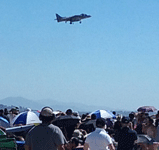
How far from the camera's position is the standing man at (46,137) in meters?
6.49

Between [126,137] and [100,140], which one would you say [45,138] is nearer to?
[100,140]

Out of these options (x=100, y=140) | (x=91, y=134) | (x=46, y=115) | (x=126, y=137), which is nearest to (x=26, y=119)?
(x=126, y=137)

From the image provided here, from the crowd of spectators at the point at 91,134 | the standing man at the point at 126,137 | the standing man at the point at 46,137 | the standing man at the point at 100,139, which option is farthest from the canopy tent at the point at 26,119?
the standing man at the point at 46,137

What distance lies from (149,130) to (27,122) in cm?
401

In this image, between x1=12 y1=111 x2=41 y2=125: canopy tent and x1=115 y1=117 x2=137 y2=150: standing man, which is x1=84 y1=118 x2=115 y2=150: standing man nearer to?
x1=115 y1=117 x2=137 y2=150: standing man

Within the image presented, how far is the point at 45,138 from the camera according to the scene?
6500 mm

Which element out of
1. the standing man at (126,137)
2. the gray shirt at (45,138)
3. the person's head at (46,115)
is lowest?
the standing man at (126,137)

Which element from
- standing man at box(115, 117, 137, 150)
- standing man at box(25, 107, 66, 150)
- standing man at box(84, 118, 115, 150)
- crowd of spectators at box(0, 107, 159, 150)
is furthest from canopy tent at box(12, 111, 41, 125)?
standing man at box(25, 107, 66, 150)

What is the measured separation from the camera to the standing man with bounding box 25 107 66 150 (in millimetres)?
6488

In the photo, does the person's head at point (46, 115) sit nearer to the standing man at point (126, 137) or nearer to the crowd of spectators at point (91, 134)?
the crowd of spectators at point (91, 134)

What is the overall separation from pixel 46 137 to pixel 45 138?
0.8 inches

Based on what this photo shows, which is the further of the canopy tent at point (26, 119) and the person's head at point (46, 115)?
the canopy tent at point (26, 119)

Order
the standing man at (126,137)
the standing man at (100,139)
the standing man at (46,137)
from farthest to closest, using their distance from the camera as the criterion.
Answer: the standing man at (126,137) → the standing man at (100,139) → the standing man at (46,137)

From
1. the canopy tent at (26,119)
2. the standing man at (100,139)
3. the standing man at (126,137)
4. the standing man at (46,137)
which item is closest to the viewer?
the standing man at (46,137)
